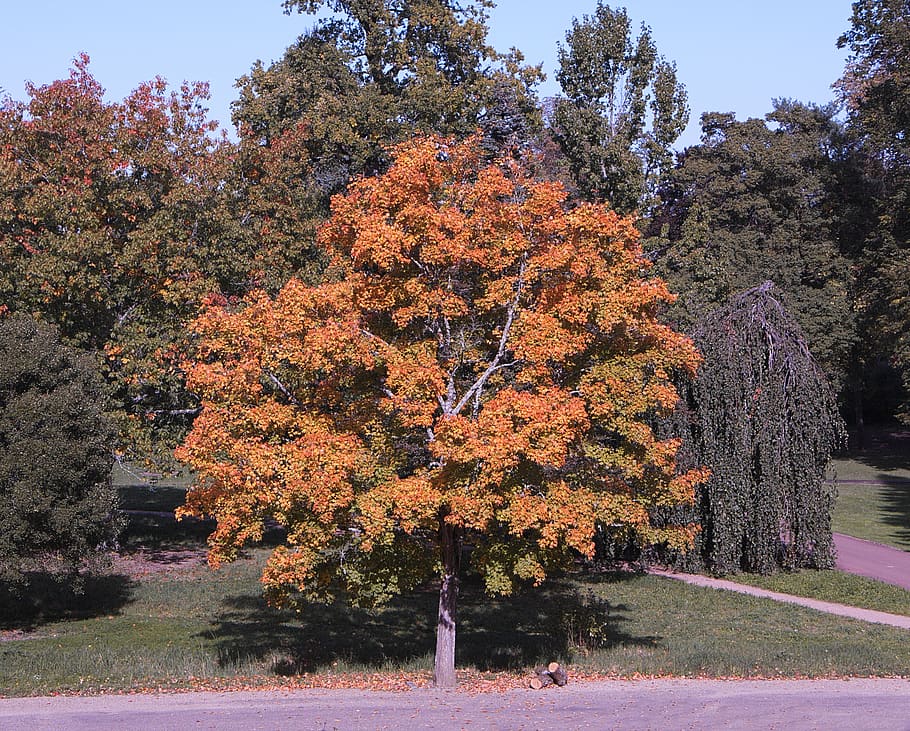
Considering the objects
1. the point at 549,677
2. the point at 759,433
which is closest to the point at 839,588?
the point at 759,433

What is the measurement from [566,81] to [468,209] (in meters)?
21.5

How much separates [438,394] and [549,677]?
4.64m

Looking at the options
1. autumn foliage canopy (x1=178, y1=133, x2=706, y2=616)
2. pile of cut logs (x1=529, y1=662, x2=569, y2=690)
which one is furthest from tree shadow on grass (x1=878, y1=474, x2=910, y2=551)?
autumn foliage canopy (x1=178, y1=133, x2=706, y2=616)

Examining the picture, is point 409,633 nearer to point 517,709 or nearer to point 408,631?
point 408,631

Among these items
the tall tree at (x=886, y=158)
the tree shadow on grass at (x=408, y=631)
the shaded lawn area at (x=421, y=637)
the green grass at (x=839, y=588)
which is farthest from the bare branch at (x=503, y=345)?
the tall tree at (x=886, y=158)

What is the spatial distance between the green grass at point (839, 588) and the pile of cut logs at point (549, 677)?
9709 millimetres

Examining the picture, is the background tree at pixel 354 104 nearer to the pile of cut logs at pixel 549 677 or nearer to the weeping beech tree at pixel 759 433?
the weeping beech tree at pixel 759 433

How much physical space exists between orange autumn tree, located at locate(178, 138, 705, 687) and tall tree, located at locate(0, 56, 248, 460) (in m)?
9.80

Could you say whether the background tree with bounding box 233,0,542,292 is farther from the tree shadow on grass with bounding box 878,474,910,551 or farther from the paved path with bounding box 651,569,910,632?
the tree shadow on grass with bounding box 878,474,910,551

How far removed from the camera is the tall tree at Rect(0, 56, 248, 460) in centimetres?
2352

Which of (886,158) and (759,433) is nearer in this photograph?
(759,433)

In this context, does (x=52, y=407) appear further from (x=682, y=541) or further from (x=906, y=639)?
(x=906, y=639)

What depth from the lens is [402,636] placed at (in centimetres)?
1997

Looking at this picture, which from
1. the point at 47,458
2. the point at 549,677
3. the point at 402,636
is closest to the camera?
the point at 549,677
